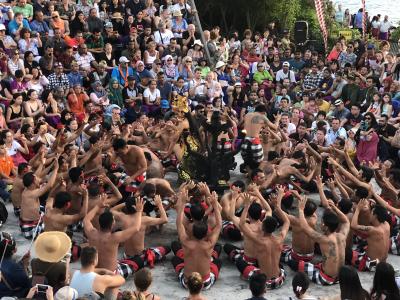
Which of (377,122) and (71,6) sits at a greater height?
(71,6)

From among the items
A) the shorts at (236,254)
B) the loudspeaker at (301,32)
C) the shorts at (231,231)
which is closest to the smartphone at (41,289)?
the shorts at (236,254)

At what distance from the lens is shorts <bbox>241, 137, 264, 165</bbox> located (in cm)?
1348

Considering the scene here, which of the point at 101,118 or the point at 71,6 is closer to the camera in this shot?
the point at 101,118

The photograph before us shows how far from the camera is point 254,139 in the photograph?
13625mm

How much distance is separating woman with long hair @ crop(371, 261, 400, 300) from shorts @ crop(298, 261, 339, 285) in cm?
232

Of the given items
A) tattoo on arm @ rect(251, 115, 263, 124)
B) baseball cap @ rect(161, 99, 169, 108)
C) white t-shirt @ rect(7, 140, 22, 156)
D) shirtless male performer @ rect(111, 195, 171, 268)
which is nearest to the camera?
shirtless male performer @ rect(111, 195, 171, 268)

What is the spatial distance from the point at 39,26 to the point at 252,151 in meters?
6.53

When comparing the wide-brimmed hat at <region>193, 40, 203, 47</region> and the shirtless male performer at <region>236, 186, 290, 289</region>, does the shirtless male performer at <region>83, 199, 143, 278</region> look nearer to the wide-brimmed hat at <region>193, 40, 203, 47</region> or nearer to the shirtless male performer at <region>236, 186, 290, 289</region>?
the shirtless male performer at <region>236, 186, 290, 289</region>

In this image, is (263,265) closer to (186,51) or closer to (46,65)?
(46,65)

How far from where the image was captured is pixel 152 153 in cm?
1322

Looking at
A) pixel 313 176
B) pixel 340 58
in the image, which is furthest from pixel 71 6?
pixel 313 176

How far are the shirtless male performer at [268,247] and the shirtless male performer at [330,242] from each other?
329mm

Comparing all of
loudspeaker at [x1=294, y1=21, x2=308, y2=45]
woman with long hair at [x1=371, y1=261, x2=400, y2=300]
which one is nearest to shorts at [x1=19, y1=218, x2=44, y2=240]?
woman with long hair at [x1=371, y1=261, x2=400, y2=300]

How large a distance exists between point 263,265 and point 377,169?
10.0 ft
